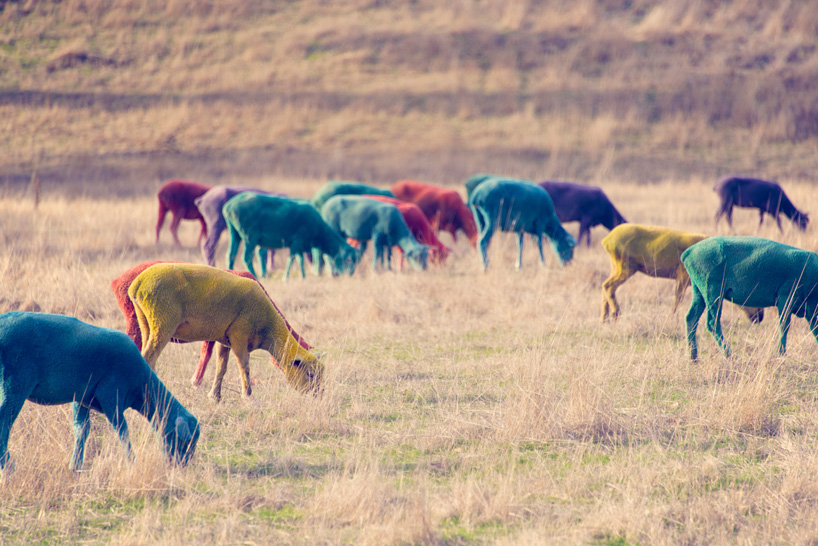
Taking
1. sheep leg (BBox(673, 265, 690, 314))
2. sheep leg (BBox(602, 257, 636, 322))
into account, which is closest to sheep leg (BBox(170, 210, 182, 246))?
sheep leg (BBox(602, 257, 636, 322))

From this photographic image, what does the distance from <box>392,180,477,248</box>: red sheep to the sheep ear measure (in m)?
11.2

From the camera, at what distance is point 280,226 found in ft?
39.0

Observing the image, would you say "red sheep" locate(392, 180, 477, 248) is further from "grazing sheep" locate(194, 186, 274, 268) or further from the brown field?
"grazing sheep" locate(194, 186, 274, 268)

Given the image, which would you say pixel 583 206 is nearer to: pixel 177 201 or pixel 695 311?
pixel 695 311

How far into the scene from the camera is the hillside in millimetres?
29155

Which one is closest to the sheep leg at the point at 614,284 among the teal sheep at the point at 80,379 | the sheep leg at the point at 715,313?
the sheep leg at the point at 715,313

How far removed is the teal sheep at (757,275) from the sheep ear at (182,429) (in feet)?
15.4

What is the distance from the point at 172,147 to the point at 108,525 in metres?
27.8

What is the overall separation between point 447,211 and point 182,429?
38.2ft

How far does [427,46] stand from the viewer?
3875cm

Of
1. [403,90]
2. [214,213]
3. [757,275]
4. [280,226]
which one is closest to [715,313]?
[757,275]

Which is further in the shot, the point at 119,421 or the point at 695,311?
the point at 695,311

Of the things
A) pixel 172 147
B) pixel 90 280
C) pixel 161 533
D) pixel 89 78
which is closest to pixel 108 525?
pixel 161 533

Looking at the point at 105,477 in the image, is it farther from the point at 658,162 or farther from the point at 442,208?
the point at 658,162
